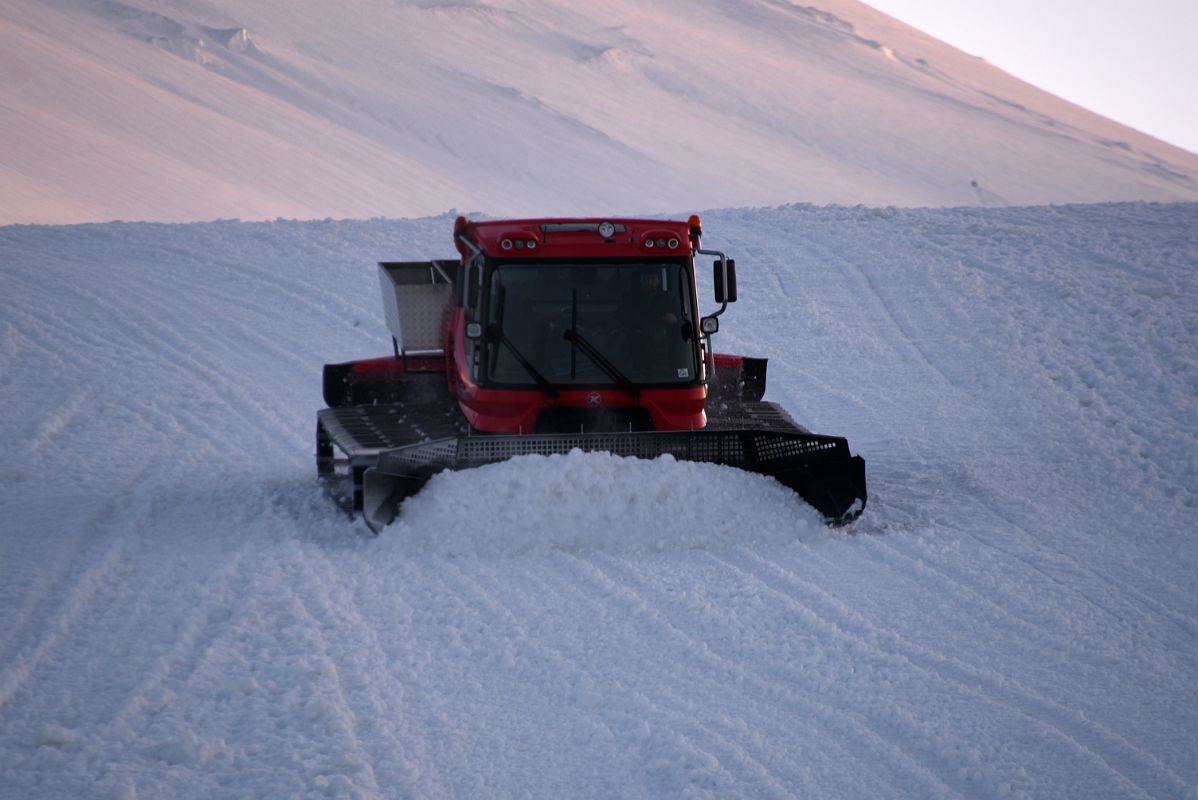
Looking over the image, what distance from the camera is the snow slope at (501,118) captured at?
4338 centimetres

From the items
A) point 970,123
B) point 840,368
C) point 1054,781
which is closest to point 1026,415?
point 840,368

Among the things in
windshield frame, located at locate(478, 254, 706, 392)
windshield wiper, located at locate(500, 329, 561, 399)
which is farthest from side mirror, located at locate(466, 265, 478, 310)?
windshield wiper, located at locate(500, 329, 561, 399)

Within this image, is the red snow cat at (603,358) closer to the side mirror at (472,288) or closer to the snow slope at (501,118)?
the side mirror at (472,288)

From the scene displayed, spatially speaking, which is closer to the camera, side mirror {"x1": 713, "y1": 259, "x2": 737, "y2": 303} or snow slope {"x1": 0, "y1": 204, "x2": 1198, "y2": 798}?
snow slope {"x1": 0, "y1": 204, "x2": 1198, "y2": 798}

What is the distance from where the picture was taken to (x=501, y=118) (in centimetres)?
5656

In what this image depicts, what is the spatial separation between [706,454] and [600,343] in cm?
103

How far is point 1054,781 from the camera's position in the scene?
186 inches

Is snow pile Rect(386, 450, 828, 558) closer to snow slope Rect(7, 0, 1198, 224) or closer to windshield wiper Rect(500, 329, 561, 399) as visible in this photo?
windshield wiper Rect(500, 329, 561, 399)

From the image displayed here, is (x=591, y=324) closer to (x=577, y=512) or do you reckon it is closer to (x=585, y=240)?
(x=585, y=240)

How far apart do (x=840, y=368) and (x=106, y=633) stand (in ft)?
32.3

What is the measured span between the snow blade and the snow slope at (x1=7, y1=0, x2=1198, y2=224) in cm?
3037

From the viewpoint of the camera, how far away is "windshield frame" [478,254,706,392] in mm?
8453

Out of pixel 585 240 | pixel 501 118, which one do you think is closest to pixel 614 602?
pixel 585 240

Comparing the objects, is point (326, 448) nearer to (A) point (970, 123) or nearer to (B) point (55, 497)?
(B) point (55, 497)
